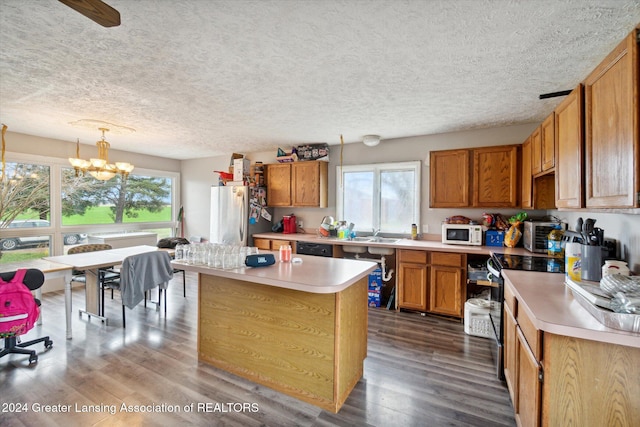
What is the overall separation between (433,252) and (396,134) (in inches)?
70.3

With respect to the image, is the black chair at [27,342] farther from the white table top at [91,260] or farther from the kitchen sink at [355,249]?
the kitchen sink at [355,249]

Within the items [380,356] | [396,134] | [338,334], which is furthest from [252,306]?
[396,134]

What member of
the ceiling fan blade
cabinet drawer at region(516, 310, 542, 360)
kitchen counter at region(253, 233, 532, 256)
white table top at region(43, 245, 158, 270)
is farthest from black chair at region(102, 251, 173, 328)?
cabinet drawer at region(516, 310, 542, 360)

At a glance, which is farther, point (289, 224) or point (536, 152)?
point (289, 224)

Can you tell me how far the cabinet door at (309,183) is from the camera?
15.0ft

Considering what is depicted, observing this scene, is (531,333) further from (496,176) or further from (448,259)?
(496,176)

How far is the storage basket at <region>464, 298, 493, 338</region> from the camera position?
2.90 meters

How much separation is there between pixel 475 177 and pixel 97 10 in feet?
12.4

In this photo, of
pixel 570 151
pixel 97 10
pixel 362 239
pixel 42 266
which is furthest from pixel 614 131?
pixel 42 266

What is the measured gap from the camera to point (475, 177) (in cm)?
347

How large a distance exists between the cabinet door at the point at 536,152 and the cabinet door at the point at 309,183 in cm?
280

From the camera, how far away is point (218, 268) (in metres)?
2.08

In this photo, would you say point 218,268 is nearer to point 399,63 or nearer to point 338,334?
point 338,334

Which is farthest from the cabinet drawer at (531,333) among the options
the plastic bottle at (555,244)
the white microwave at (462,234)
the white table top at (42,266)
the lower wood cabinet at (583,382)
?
the white table top at (42,266)
